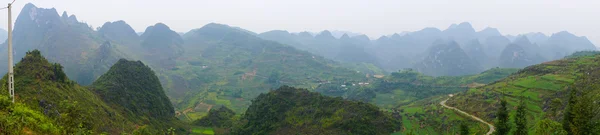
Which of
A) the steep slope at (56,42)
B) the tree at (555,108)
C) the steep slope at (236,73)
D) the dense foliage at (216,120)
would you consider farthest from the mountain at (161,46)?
the tree at (555,108)

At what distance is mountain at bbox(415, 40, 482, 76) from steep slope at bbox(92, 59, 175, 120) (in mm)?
130981

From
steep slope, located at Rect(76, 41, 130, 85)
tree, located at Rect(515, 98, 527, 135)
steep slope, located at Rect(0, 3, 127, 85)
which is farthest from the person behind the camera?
steep slope, located at Rect(0, 3, 127, 85)

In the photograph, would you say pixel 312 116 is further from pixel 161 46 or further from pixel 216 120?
pixel 161 46

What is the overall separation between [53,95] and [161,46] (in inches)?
5026

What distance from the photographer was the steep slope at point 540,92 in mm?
32406

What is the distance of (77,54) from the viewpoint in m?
94.6

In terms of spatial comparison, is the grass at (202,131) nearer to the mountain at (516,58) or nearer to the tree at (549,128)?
the tree at (549,128)

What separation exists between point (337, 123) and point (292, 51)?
332 ft

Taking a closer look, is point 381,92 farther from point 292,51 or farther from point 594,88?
point 292,51

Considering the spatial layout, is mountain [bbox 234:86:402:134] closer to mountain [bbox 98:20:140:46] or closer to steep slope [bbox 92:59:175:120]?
steep slope [bbox 92:59:175:120]

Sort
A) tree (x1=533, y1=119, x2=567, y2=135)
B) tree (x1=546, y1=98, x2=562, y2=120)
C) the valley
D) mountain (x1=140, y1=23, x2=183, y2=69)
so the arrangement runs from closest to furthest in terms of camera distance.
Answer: tree (x1=533, y1=119, x2=567, y2=135), the valley, tree (x1=546, y1=98, x2=562, y2=120), mountain (x1=140, y1=23, x2=183, y2=69)

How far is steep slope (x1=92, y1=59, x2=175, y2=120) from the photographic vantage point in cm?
3969

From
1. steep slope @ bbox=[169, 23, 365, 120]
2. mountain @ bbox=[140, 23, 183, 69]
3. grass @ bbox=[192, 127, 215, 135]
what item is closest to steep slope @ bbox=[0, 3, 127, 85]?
steep slope @ bbox=[169, 23, 365, 120]

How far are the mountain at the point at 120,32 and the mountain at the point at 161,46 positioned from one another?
186 inches
